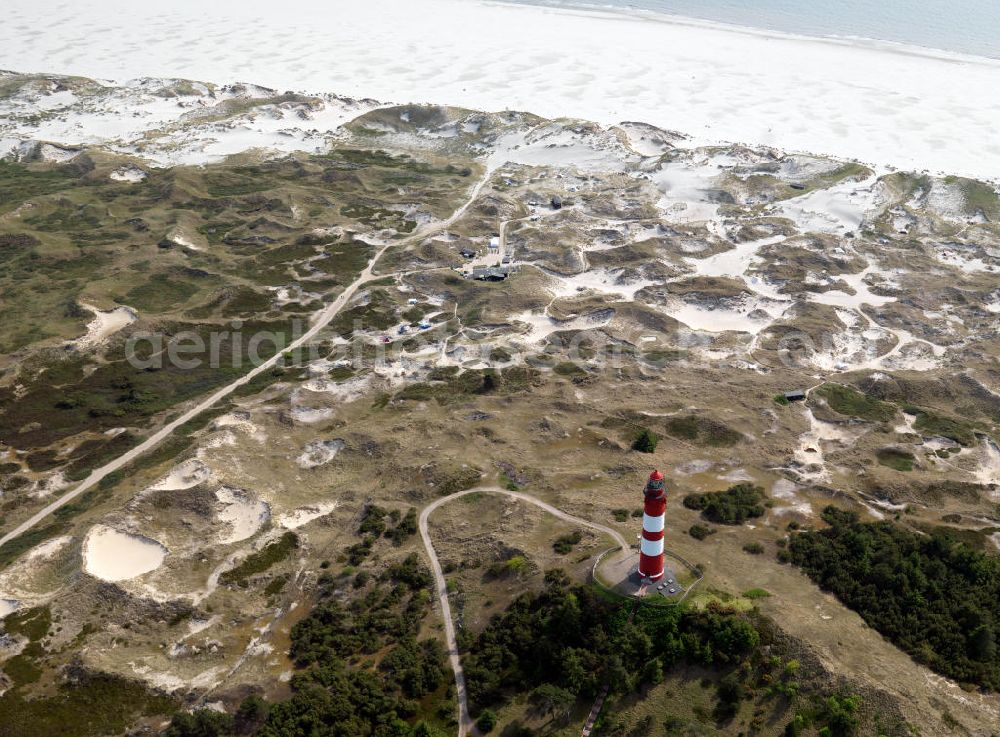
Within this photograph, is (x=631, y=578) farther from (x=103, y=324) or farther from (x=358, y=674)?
(x=103, y=324)

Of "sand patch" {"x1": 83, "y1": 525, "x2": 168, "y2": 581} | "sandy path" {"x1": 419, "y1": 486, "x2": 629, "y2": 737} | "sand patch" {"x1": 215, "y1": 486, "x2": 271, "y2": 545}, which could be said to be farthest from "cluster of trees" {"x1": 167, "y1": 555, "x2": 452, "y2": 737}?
"sand patch" {"x1": 83, "y1": 525, "x2": 168, "y2": 581}

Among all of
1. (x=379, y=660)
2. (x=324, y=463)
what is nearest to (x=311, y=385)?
(x=324, y=463)

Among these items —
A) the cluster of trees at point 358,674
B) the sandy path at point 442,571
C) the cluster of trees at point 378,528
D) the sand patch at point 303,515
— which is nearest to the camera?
the cluster of trees at point 358,674

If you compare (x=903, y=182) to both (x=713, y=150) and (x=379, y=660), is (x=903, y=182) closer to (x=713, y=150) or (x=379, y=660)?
(x=713, y=150)

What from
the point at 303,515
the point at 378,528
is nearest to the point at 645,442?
the point at 378,528

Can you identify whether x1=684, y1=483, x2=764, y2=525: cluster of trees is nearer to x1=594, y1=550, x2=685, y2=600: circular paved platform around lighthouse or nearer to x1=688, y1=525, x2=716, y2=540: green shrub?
x1=688, y1=525, x2=716, y2=540: green shrub

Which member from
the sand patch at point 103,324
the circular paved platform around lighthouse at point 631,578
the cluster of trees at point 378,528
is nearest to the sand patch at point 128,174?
the sand patch at point 103,324

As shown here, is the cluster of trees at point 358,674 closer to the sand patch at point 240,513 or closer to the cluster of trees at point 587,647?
the cluster of trees at point 587,647
